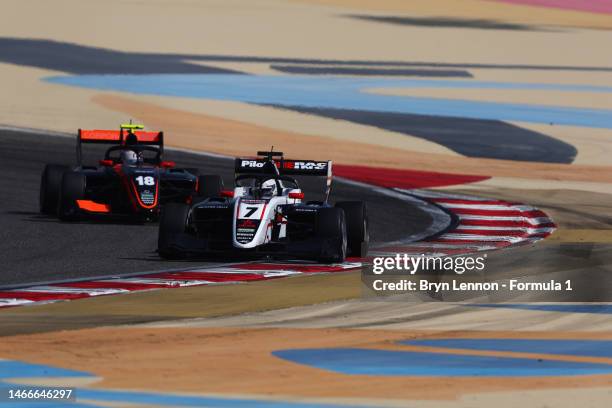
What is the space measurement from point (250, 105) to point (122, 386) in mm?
29851

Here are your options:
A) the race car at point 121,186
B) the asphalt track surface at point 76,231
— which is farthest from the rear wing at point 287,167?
the race car at point 121,186

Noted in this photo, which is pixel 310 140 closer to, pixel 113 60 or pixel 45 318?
pixel 113 60

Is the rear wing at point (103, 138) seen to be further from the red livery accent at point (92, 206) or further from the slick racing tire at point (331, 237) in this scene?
the slick racing tire at point (331, 237)

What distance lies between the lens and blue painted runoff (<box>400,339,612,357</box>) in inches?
446

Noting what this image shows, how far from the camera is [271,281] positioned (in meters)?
15.4

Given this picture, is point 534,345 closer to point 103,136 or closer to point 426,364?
point 426,364

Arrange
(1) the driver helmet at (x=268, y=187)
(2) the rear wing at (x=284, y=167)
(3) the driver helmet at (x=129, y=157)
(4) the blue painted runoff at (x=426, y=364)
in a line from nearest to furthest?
1. (4) the blue painted runoff at (x=426, y=364)
2. (1) the driver helmet at (x=268, y=187)
3. (2) the rear wing at (x=284, y=167)
4. (3) the driver helmet at (x=129, y=157)

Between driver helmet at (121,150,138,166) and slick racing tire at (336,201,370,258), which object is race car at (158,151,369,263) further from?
driver helmet at (121,150,138,166)

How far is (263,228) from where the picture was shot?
16938 mm

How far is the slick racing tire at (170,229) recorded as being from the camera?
17094 millimetres

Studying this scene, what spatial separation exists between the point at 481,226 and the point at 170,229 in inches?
234

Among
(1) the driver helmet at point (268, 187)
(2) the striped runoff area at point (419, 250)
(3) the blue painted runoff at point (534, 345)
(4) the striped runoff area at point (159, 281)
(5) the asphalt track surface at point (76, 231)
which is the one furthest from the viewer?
(1) the driver helmet at point (268, 187)

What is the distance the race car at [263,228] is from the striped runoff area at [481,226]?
5.06 ft

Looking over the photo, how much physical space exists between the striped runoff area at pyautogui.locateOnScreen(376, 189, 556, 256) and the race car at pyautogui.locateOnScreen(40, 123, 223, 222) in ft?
11.9
